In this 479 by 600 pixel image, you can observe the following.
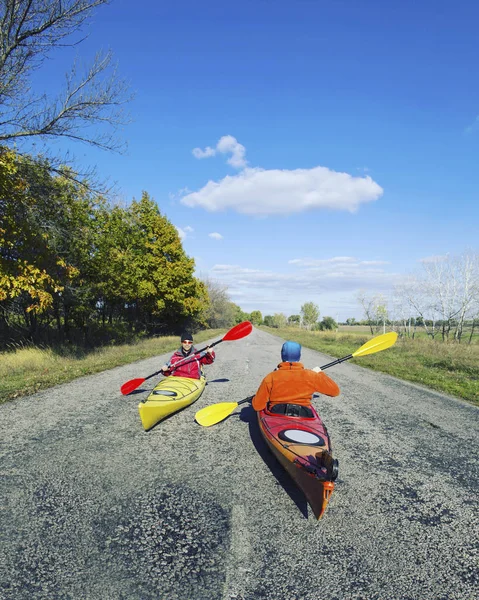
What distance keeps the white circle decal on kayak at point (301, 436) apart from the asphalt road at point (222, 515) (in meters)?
0.54

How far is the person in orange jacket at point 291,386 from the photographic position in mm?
4551

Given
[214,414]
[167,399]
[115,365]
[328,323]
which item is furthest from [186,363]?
[328,323]

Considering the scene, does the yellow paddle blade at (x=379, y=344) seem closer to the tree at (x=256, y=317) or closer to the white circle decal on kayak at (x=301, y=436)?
the white circle decal on kayak at (x=301, y=436)

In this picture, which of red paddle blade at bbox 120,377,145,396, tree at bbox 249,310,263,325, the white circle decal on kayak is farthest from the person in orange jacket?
tree at bbox 249,310,263,325

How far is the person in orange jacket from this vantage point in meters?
4.55

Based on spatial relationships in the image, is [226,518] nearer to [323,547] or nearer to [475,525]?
[323,547]

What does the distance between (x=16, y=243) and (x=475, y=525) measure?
12.3 metres

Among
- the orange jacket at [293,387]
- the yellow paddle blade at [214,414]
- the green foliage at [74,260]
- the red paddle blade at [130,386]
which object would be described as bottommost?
the red paddle blade at [130,386]

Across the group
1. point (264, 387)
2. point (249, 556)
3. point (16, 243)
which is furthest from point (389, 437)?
point (16, 243)

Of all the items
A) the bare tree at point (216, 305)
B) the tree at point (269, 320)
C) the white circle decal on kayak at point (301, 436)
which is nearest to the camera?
the white circle decal on kayak at point (301, 436)

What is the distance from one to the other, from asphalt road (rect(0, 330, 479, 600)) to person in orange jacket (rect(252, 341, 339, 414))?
2.51 feet

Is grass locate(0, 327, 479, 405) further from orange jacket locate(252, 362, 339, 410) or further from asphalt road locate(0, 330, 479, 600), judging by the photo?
orange jacket locate(252, 362, 339, 410)

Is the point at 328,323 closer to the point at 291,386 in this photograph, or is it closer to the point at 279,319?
the point at 279,319

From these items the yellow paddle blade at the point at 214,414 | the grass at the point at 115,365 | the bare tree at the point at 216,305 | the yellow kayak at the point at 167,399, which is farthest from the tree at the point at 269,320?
the yellow paddle blade at the point at 214,414
